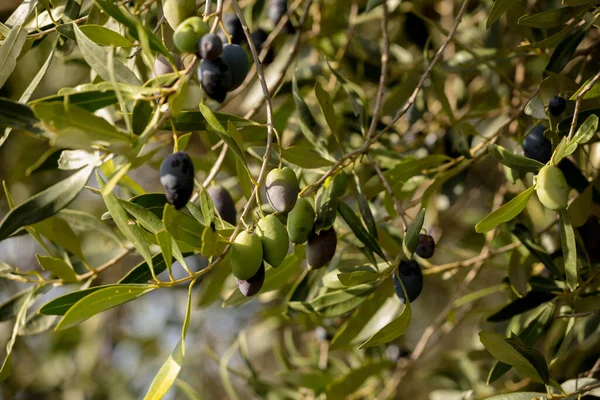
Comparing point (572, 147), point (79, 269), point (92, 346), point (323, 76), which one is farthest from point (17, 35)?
point (92, 346)

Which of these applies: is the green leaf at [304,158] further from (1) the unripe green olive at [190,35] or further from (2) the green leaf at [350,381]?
(2) the green leaf at [350,381]

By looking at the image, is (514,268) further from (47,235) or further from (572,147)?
(47,235)

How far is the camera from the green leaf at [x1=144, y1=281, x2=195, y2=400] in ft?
2.34

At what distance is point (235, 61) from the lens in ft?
2.29

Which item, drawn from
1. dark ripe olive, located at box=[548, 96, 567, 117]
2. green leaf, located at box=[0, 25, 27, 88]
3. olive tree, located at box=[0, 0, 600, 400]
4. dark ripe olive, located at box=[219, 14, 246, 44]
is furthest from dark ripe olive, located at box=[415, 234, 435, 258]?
green leaf, located at box=[0, 25, 27, 88]

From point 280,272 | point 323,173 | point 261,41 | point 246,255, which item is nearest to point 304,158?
point 323,173

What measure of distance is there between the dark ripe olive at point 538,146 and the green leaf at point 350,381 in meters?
0.62

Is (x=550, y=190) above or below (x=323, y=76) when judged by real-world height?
above

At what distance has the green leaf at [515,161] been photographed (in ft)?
2.47

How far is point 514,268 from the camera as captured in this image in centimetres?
104

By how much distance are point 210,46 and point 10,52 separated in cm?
25

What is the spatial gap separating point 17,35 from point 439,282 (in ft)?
5.90

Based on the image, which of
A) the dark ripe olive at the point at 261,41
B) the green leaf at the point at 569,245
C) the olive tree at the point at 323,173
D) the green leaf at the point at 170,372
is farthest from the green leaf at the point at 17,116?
the dark ripe olive at the point at 261,41

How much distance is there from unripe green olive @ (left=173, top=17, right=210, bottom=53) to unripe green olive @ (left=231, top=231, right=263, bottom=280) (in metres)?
0.19
